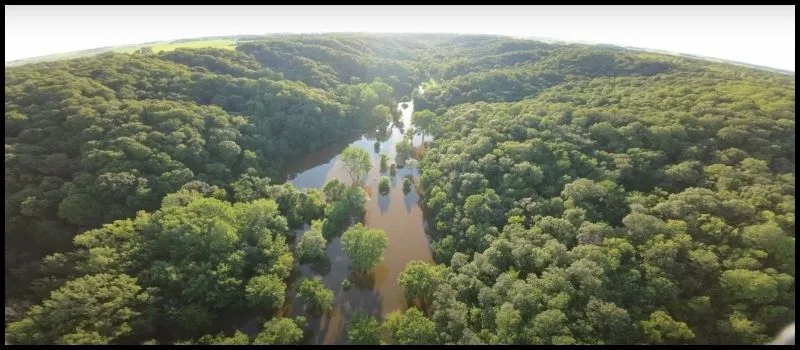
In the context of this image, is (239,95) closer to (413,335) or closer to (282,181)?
(282,181)

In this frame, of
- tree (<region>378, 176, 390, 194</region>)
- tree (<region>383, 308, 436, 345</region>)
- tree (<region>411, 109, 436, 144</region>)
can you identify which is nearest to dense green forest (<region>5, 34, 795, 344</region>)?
tree (<region>383, 308, 436, 345</region>)

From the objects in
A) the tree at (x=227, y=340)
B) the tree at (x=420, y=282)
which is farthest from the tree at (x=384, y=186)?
the tree at (x=227, y=340)

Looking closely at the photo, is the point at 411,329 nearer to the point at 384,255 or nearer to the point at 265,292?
the point at 265,292

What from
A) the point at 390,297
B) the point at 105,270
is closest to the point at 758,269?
the point at 390,297

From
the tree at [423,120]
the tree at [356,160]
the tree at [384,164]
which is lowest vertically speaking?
the tree at [384,164]

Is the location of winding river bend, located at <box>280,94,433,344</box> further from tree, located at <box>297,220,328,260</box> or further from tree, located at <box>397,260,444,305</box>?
tree, located at <box>397,260,444,305</box>

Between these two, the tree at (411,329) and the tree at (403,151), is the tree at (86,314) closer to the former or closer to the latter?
the tree at (411,329)
